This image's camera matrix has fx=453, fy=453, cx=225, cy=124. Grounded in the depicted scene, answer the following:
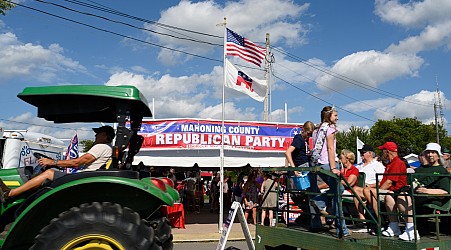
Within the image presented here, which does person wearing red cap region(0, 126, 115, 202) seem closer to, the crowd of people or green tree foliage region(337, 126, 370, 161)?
the crowd of people

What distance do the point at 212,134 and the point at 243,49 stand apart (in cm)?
278

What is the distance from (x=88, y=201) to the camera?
464cm

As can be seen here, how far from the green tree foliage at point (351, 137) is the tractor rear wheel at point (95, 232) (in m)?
53.9

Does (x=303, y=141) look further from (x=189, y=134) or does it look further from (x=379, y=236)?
(x=189, y=134)

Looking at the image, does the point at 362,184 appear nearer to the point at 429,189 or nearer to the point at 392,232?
the point at 392,232

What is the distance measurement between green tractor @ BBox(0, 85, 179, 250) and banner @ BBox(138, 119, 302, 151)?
27.6 feet

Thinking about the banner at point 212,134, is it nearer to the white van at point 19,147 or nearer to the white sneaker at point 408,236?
the white van at point 19,147

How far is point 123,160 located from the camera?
17.3 feet

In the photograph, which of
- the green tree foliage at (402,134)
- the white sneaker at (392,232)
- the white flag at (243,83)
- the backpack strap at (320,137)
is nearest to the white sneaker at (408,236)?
the white sneaker at (392,232)

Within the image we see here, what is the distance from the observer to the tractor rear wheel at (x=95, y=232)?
4262 mm

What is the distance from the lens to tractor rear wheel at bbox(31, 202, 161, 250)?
4262 millimetres

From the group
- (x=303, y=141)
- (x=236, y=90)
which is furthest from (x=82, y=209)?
(x=236, y=90)

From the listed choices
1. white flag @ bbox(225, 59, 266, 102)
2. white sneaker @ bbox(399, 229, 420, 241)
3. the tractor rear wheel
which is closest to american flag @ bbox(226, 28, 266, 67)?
white flag @ bbox(225, 59, 266, 102)

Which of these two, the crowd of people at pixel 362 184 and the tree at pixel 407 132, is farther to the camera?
the tree at pixel 407 132
